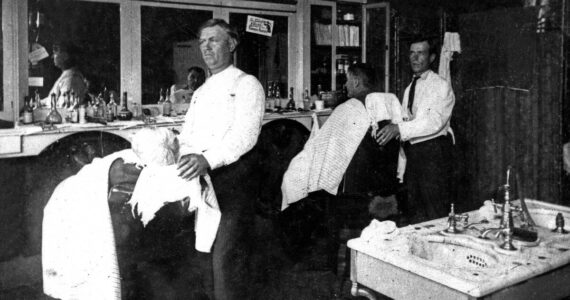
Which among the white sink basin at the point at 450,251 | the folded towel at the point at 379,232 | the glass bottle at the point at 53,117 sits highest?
the glass bottle at the point at 53,117

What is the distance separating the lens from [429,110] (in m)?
3.47

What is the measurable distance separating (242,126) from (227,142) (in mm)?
101

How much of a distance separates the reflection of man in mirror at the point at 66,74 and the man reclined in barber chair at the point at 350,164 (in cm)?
184

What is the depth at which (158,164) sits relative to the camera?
2.01 m

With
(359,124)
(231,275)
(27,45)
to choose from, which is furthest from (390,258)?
(27,45)

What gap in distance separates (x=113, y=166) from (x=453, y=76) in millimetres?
3559

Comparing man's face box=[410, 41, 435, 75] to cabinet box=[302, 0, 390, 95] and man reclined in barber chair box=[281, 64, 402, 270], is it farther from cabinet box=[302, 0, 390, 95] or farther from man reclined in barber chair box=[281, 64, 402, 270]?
cabinet box=[302, 0, 390, 95]

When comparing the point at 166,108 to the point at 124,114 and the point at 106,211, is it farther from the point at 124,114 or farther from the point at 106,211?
the point at 106,211

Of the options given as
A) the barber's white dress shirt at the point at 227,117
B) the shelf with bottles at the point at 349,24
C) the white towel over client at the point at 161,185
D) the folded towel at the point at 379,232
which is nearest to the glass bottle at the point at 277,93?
the shelf with bottles at the point at 349,24

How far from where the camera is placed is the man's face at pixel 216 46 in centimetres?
240

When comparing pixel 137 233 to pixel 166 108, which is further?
pixel 166 108

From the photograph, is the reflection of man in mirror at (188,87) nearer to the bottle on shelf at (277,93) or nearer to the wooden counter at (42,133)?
the wooden counter at (42,133)

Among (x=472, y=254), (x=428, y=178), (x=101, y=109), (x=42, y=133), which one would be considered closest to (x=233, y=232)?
(x=472, y=254)

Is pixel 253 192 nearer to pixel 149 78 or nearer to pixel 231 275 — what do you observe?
pixel 231 275
